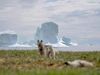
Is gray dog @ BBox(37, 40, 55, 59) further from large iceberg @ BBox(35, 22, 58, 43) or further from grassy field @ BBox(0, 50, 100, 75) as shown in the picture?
large iceberg @ BBox(35, 22, 58, 43)

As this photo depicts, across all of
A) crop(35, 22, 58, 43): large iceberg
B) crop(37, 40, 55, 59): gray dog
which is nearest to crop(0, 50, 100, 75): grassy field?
crop(37, 40, 55, 59): gray dog

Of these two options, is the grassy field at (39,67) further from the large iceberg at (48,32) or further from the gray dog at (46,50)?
the large iceberg at (48,32)

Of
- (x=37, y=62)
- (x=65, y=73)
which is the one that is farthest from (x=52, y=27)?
(x=65, y=73)

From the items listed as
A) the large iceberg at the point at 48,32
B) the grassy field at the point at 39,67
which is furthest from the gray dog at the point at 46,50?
the large iceberg at the point at 48,32

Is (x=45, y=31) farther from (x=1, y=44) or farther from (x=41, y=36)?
(x=1, y=44)

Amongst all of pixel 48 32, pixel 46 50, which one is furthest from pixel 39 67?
pixel 48 32

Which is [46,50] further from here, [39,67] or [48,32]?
[48,32]

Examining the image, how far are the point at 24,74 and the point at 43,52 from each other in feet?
55.6

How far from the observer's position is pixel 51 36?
427ft

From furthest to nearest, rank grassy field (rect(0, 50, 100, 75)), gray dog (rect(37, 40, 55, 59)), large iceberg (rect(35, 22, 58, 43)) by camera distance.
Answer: large iceberg (rect(35, 22, 58, 43)) → gray dog (rect(37, 40, 55, 59)) → grassy field (rect(0, 50, 100, 75))

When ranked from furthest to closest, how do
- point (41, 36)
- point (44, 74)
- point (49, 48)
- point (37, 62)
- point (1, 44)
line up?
1. point (41, 36)
2. point (1, 44)
3. point (49, 48)
4. point (37, 62)
5. point (44, 74)

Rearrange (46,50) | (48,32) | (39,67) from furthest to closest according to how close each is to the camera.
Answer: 1. (48,32)
2. (46,50)
3. (39,67)

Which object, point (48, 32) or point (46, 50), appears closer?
point (46, 50)

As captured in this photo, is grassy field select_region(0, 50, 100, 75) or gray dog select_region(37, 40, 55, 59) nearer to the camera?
grassy field select_region(0, 50, 100, 75)
